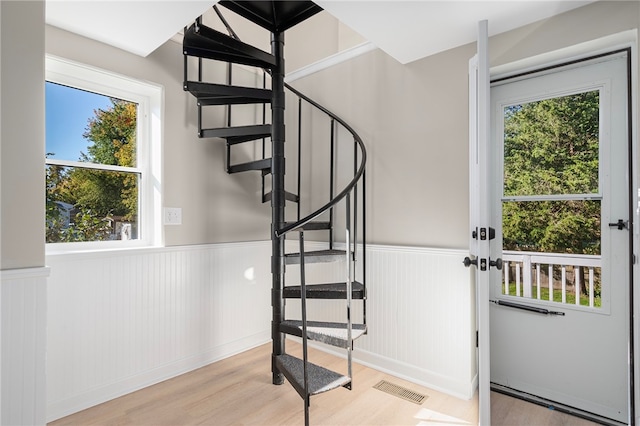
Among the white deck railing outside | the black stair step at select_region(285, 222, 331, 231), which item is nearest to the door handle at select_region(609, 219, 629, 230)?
the white deck railing outside

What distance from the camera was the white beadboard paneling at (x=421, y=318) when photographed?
87.2 inches

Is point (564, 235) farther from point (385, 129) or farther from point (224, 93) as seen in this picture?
point (224, 93)

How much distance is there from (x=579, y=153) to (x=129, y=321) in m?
3.07

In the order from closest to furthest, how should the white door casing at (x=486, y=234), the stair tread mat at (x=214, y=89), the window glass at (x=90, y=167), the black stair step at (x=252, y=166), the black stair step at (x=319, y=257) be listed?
the white door casing at (x=486, y=234)
the window glass at (x=90, y=167)
the stair tread mat at (x=214, y=89)
the black stair step at (x=319, y=257)
the black stair step at (x=252, y=166)

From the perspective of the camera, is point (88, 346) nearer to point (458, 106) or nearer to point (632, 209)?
point (458, 106)

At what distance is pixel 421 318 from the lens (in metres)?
2.39

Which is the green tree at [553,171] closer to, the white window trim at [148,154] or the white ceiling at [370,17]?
the white ceiling at [370,17]

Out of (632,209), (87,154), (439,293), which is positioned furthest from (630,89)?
(87,154)

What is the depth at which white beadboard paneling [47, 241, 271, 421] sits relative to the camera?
202cm

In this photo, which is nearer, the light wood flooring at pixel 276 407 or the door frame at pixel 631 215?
the door frame at pixel 631 215

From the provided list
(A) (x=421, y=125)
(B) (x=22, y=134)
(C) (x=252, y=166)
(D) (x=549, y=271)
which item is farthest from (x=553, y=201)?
(B) (x=22, y=134)

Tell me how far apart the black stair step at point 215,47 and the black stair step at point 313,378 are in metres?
2.01

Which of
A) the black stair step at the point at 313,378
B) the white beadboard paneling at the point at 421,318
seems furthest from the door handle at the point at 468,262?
the black stair step at the point at 313,378

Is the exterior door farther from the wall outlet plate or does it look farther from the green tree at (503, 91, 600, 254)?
the wall outlet plate
